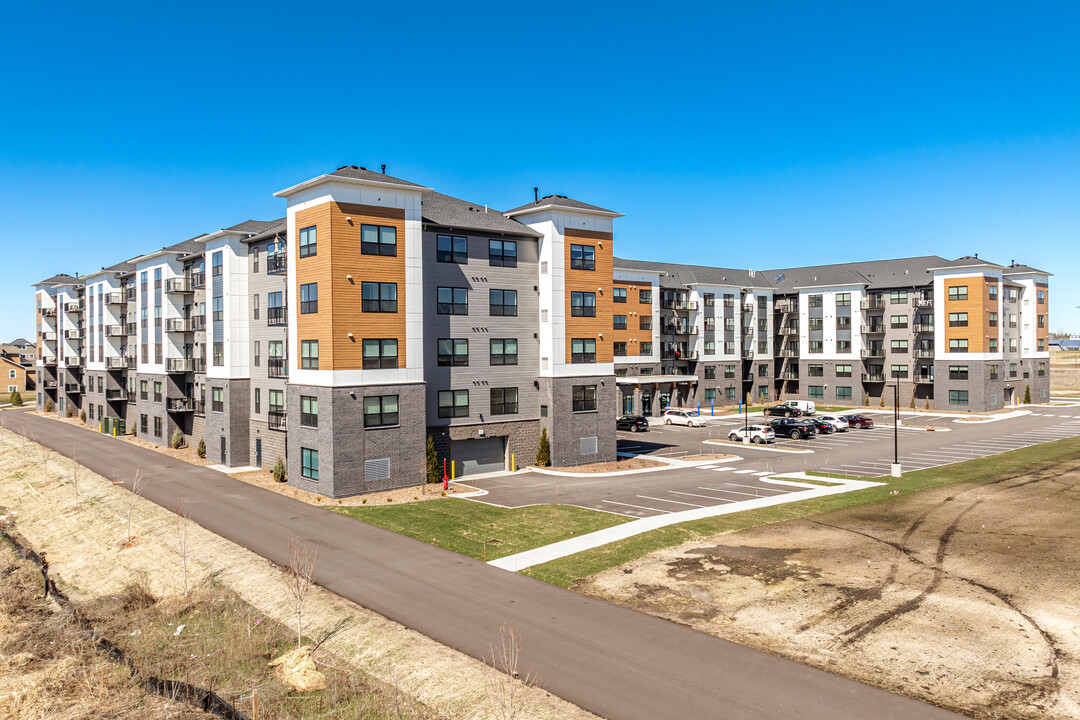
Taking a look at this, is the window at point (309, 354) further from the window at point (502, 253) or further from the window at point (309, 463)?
the window at point (502, 253)

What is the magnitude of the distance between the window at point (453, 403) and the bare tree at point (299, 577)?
14777mm

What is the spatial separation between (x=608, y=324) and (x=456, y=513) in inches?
754

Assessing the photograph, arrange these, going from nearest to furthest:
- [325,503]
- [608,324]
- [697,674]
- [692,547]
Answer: [697,674] < [692,547] < [325,503] < [608,324]

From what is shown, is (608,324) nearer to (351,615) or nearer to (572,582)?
(572,582)

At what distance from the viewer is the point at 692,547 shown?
1015 inches

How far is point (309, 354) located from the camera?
3681 centimetres

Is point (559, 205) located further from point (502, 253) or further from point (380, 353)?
point (380, 353)

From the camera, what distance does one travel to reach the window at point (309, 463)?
3672cm

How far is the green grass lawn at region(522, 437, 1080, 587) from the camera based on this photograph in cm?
2370

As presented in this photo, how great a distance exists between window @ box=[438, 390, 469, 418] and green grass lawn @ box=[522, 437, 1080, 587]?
17.0 m

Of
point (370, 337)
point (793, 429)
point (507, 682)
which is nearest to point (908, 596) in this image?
point (507, 682)

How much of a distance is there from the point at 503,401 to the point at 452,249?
9.97m

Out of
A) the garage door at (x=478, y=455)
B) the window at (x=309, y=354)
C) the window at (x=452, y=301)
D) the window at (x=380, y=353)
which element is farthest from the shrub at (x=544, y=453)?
the window at (x=309, y=354)

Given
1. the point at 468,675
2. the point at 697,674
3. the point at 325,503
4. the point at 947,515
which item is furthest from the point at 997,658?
the point at 325,503
